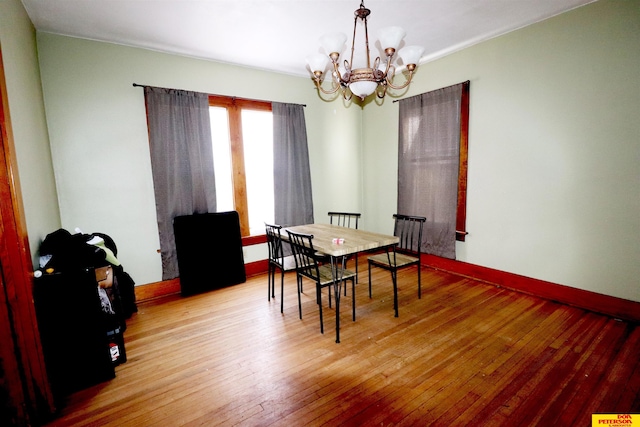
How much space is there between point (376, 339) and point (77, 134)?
11.6ft

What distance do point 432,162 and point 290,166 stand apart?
78.6 inches

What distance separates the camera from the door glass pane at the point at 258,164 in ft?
12.8

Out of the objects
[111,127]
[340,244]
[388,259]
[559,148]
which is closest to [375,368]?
[340,244]

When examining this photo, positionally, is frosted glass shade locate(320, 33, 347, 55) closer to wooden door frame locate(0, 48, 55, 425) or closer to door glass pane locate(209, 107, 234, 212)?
wooden door frame locate(0, 48, 55, 425)

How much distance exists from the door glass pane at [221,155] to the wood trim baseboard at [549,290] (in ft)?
9.97

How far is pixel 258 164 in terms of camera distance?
157 inches

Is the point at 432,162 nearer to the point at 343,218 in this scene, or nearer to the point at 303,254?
the point at 343,218

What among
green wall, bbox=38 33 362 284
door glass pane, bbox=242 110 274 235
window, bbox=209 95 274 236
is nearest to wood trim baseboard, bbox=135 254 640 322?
green wall, bbox=38 33 362 284

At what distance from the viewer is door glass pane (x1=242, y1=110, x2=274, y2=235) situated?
12.8 feet

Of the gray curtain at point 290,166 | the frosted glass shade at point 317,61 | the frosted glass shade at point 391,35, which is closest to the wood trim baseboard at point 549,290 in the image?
the gray curtain at point 290,166

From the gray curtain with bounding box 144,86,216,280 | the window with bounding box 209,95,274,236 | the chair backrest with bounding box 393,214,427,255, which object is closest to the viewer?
the chair backrest with bounding box 393,214,427,255

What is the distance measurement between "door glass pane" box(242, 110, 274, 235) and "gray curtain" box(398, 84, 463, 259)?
1.97 meters

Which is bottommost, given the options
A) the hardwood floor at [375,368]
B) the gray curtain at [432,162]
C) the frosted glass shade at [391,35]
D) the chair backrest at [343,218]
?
the hardwood floor at [375,368]

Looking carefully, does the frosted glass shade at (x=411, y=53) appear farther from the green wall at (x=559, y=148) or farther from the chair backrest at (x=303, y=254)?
the green wall at (x=559, y=148)
